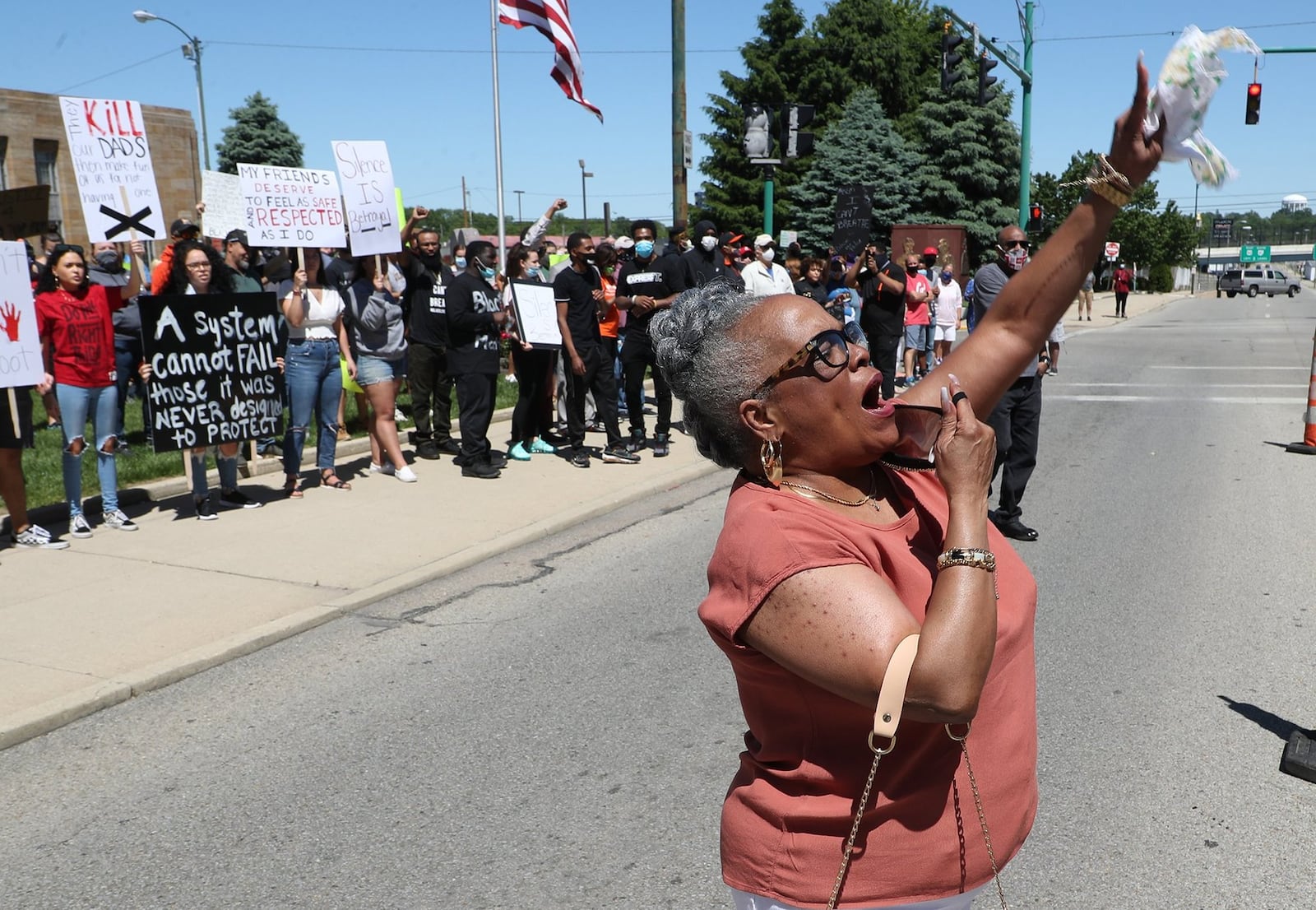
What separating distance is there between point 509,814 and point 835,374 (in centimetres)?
258

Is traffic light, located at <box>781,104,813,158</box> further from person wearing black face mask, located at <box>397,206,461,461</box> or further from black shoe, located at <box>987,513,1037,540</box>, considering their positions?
black shoe, located at <box>987,513,1037,540</box>

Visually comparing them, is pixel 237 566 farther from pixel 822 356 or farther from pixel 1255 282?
pixel 1255 282

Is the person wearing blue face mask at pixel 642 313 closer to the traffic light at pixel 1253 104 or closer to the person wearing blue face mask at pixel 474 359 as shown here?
the person wearing blue face mask at pixel 474 359

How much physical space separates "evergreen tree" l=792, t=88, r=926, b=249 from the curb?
1373 inches

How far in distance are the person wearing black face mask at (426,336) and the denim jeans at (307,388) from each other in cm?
146

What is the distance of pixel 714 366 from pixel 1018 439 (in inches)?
238

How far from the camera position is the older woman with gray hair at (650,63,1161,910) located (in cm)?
164

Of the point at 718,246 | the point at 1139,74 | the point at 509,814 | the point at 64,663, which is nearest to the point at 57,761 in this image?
the point at 64,663

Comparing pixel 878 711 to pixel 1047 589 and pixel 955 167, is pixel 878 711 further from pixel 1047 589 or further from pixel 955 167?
pixel 955 167

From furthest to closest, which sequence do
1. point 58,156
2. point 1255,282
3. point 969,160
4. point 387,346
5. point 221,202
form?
point 1255,282, point 969,160, point 58,156, point 221,202, point 387,346

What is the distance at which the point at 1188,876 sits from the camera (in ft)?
11.3

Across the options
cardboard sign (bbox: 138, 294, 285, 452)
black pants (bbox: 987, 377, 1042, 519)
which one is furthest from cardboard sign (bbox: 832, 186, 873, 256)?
cardboard sign (bbox: 138, 294, 285, 452)

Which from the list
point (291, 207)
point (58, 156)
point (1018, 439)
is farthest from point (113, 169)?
point (58, 156)

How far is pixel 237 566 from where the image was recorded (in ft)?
23.3
